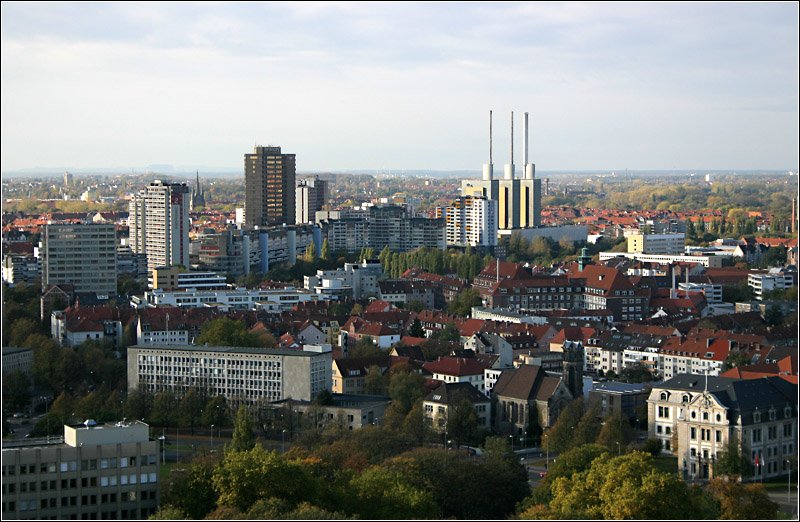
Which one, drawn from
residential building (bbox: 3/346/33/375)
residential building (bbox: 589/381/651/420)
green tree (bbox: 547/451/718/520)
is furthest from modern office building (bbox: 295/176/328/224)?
green tree (bbox: 547/451/718/520)

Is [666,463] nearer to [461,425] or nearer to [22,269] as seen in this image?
[461,425]

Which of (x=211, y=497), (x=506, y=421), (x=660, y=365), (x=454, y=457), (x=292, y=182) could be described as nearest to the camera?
(x=211, y=497)

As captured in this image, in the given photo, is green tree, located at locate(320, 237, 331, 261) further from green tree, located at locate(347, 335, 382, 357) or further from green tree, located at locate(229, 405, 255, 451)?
green tree, located at locate(229, 405, 255, 451)

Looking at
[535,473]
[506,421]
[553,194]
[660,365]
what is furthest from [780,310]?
[553,194]

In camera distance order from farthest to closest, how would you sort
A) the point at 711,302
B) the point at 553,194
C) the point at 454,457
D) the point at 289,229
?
the point at 553,194, the point at 289,229, the point at 711,302, the point at 454,457

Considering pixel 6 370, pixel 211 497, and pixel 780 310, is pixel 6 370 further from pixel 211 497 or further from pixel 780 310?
pixel 780 310
